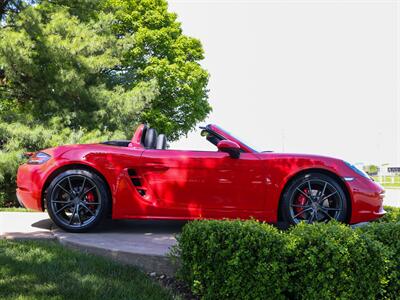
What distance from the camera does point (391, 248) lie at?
146 inches

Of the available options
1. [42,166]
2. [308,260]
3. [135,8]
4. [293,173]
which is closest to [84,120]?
[42,166]

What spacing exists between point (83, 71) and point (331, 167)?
9553mm

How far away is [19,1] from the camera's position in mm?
12727

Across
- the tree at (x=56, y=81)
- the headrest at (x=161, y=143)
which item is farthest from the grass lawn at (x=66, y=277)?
the tree at (x=56, y=81)

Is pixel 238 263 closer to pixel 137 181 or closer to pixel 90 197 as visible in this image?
pixel 137 181

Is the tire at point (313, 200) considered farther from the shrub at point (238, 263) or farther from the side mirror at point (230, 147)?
the shrub at point (238, 263)

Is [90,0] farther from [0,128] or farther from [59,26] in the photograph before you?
[0,128]

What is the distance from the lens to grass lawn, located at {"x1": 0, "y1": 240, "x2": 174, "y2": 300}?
3.26 metres

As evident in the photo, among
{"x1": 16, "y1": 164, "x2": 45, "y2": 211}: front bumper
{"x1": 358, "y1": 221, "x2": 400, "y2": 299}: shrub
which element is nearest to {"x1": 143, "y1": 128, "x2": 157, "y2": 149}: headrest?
{"x1": 16, "y1": 164, "x2": 45, "y2": 211}: front bumper

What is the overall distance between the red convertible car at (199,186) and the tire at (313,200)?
0.01 meters

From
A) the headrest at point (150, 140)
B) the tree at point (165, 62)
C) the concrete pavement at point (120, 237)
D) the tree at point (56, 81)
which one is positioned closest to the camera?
the concrete pavement at point (120, 237)

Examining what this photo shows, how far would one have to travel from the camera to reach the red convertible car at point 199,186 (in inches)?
182

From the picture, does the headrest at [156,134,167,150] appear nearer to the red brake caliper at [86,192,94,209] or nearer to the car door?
the car door

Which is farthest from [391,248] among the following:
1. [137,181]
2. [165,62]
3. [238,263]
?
[165,62]
